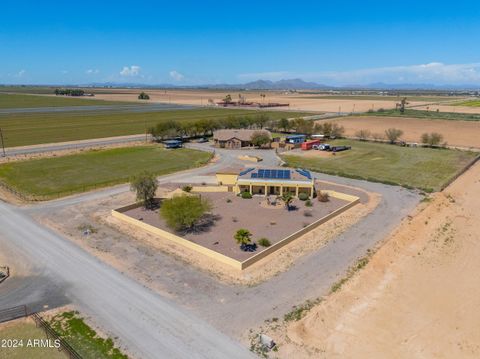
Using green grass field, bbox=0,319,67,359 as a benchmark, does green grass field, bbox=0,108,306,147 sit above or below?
above

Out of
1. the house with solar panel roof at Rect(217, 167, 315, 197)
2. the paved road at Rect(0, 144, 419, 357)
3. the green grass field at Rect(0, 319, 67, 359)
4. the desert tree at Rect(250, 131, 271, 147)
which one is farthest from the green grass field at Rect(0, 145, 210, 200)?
the green grass field at Rect(0, 319, 67, 359)

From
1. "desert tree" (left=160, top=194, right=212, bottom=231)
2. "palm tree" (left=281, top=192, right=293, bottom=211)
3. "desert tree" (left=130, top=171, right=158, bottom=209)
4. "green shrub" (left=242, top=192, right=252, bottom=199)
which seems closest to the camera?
"desert tree" (left=160, top=194, right=212, bottom=231)

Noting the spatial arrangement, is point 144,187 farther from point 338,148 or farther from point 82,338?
point 338,148

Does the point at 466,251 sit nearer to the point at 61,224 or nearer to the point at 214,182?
the point at 214,182

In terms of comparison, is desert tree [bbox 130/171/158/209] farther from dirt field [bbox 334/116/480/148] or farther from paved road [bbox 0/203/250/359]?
dirt field [bbox 334/116/480/148]

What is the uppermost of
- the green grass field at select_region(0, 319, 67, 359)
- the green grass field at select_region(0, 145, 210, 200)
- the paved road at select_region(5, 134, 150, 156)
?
the paved road at select_region(5, 134, 150, 156)

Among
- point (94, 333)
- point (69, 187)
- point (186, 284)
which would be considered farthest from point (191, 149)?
point (94, 333)
